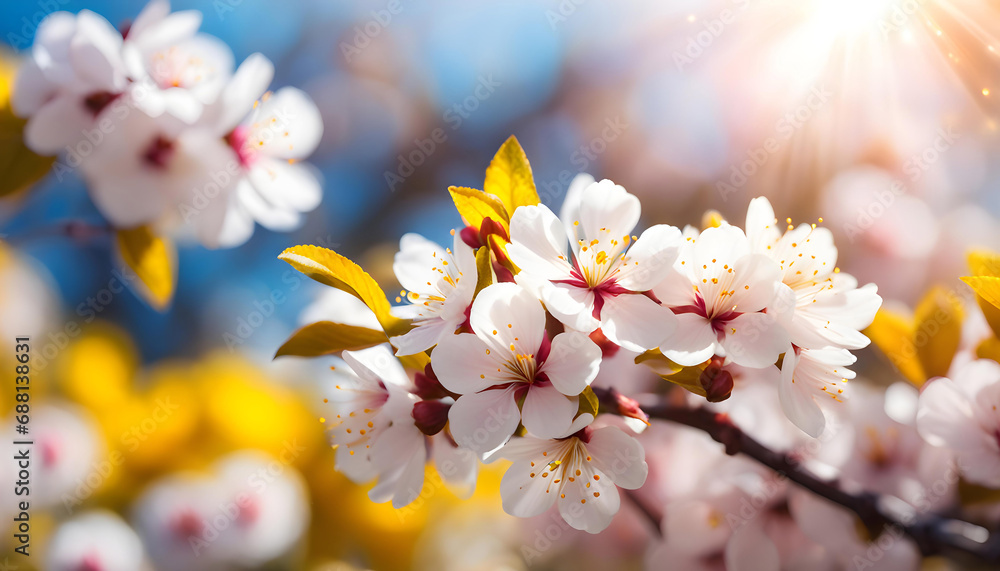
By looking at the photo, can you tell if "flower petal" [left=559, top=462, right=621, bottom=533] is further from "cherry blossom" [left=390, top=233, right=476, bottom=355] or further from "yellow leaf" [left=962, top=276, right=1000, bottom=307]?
"yellow leaf" [left=962, top=276, right=1000, bottom=307]

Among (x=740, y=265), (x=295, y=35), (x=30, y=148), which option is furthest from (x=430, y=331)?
(x=295, y=35)

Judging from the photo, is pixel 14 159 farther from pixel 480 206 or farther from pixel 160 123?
pixel 480 206

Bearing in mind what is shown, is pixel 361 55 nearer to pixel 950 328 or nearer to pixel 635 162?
pixel 635 162

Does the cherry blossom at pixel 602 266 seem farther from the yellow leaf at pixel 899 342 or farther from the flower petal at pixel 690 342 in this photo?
the yellow leaf at pixel 899 342
